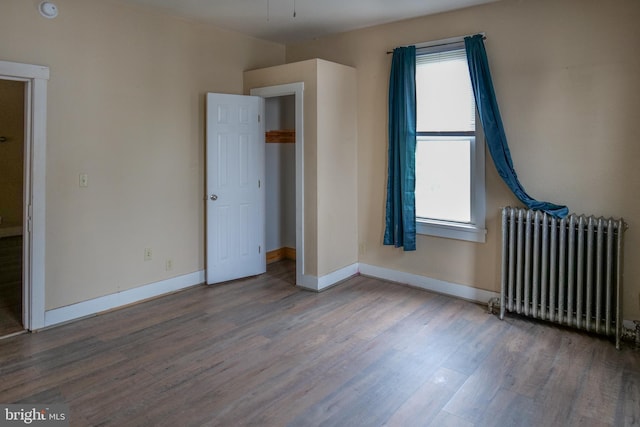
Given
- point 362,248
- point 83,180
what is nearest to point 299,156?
point 362,248

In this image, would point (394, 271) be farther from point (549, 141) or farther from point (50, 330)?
point (50, 330)

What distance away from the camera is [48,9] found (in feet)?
10.7

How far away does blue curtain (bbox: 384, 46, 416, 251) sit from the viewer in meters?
4.21

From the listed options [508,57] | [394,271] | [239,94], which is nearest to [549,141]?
[508,57]

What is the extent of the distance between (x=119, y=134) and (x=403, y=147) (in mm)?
2675

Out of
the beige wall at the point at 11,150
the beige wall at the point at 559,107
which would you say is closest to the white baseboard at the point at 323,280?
the beige wall at the point at 559,107

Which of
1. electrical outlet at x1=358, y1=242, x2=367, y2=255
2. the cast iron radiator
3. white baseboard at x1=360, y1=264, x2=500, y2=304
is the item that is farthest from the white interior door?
the cast iron radiator

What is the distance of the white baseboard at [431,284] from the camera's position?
4.04 metres

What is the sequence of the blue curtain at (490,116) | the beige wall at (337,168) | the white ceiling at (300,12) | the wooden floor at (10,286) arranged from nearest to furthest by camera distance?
the wooden floor at (10,286) → the blue curtain at (490,116) → the white ceiling at (300,12) → the beige wall at (337,168)

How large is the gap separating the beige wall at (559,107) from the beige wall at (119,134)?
2.25 meters

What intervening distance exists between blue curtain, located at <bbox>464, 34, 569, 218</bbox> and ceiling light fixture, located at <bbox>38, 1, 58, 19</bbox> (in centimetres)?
346

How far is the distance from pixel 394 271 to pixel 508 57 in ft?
7.75

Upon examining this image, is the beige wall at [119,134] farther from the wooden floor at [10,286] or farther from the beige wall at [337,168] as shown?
the beige wall at [337,168]

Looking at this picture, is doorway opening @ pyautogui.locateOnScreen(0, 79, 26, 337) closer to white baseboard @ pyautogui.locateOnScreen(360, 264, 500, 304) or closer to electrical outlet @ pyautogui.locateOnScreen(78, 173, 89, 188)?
electrical outlet @ pyautogui.locateOnScreen(78, 173, 89, 188)
